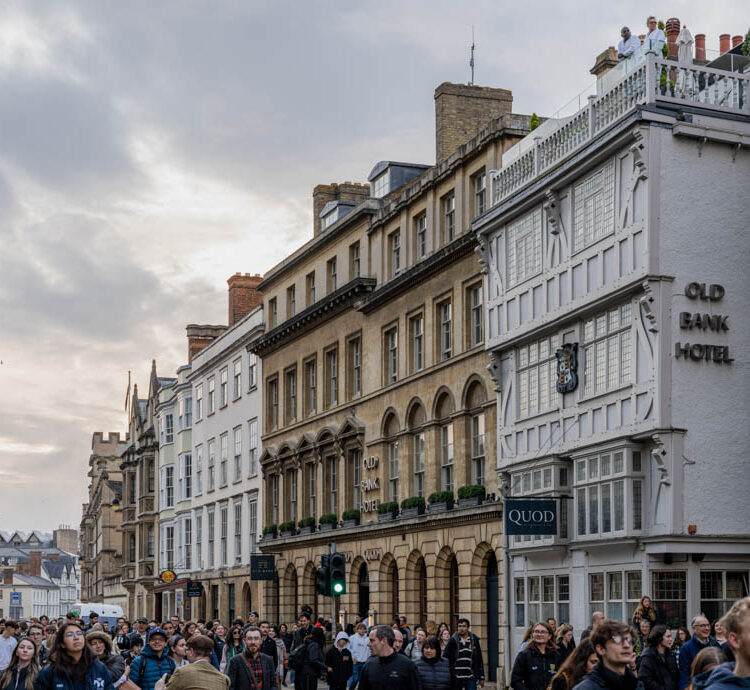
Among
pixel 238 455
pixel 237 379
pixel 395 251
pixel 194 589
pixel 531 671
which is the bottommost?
pixel 194 589

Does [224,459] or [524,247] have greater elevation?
[524,247]

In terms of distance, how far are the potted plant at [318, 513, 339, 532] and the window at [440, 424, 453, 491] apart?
27.9ft

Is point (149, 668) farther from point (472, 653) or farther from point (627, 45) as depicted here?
point (627, 45)

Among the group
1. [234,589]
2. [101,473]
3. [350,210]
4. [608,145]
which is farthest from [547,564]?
[101,473]

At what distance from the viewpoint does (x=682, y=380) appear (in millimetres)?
28391

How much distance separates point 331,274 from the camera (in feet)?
171

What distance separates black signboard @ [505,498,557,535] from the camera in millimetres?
31625

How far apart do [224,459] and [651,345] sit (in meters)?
38.4

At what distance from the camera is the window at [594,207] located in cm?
3031

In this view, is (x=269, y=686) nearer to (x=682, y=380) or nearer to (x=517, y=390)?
(x=682, y=380)

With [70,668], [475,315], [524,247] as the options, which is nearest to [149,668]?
[70,668]

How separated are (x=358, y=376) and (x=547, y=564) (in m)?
16.4

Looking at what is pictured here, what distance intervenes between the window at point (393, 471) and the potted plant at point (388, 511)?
560 mm

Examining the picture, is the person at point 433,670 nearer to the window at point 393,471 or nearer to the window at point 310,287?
the window at point 393,471
